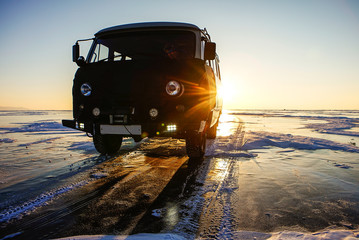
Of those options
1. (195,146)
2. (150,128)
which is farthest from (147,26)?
(195,146)

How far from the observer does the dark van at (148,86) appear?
11.1 feet

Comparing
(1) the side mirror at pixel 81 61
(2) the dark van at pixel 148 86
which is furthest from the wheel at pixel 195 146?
(1) the side mirror at pixel 81 61

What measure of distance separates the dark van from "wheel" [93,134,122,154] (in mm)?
889

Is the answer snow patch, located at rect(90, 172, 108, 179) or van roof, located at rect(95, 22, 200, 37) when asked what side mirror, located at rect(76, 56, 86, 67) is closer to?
van roof, located at rect(95, 22, 200, 37)

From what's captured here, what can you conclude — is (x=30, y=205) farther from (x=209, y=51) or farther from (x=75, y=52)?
(x=209, y=51)

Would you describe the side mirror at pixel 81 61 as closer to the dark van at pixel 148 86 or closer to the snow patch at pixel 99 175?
the dark van at pixel 148 86

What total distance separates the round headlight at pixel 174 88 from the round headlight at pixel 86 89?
1.35 meters

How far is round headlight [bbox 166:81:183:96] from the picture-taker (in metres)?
3.34

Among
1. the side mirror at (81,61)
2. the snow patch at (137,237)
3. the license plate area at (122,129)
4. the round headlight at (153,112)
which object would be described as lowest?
the snow patch at (137,237)

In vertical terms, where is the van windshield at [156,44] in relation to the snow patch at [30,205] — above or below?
above

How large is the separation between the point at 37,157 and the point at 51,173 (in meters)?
1.49

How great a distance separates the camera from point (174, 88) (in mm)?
3346

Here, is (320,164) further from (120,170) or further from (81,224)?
(81,224)

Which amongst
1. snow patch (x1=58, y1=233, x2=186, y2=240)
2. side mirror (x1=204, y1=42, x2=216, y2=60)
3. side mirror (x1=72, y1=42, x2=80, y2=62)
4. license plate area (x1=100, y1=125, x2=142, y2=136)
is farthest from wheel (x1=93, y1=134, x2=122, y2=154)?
snow patch (x1=58, y1=233, x2=186, y2=240)
